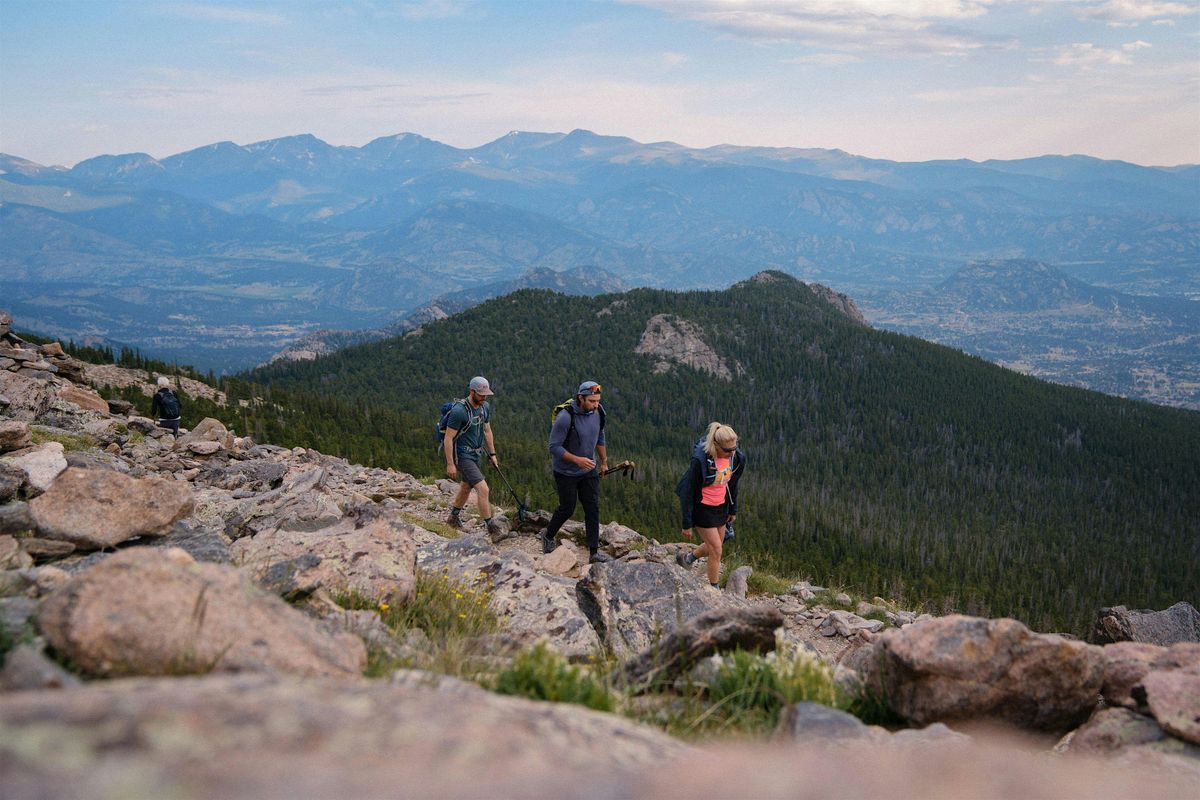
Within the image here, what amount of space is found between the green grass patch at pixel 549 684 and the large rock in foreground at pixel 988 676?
9.06ft

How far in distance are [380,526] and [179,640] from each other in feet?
18.5

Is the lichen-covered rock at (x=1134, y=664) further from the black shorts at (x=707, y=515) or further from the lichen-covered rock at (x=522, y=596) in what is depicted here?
the black shorts at (x=707, y=515)

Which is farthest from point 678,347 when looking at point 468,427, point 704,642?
point 704,642

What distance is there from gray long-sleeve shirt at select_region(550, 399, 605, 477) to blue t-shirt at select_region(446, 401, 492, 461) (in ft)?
6.84

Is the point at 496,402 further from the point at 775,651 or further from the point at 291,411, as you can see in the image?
the point at 775,651

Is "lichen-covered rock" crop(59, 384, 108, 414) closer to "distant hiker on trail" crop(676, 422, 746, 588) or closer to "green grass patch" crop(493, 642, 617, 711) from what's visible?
"distant hiker on trail" crop(676, 422, 746, 588)

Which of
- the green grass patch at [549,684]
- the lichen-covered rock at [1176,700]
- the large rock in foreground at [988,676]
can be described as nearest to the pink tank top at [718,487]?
the large rock in foreground at [988,676]

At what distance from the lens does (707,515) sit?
1299 centimetres

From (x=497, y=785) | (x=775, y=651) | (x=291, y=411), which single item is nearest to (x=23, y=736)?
(x=497, y=785)

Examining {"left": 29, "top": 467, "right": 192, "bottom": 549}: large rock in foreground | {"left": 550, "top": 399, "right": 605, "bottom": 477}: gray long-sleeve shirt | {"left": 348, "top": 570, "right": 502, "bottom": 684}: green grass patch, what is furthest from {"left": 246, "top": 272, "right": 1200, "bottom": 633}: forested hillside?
{"left": 348, "top": 570, "right": 502, "bottom": 684}: green grass patch

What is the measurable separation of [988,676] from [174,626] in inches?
252

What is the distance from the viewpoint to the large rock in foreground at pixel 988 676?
611 centimetres

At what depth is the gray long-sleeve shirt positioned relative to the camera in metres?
13.1

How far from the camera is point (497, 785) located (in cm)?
276
